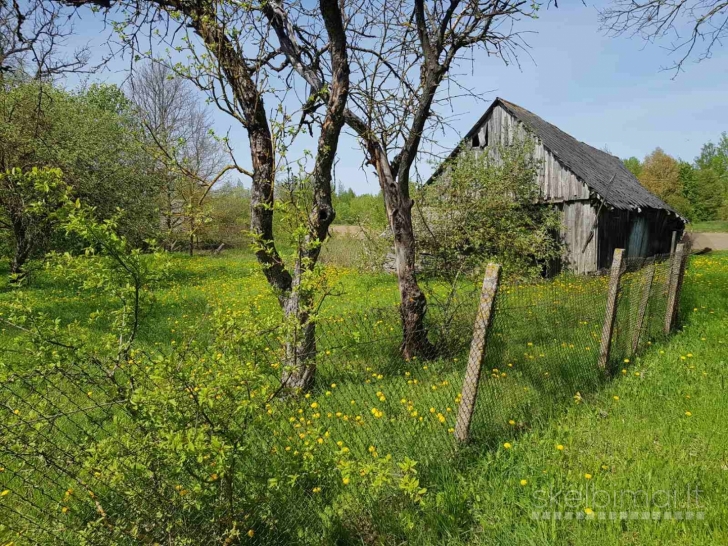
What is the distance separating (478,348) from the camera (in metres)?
3.43

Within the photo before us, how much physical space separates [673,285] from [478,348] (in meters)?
4.93

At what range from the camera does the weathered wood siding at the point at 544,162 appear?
44.7ft

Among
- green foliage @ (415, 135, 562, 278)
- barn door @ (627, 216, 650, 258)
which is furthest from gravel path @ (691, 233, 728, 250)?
green foliage @ (415, 135, 562, 278)

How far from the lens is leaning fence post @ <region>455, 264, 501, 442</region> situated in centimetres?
341

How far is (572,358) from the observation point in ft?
16.8

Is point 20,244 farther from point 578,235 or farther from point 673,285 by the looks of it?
point 578,235

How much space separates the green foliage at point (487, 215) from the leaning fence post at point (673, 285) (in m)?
2.75

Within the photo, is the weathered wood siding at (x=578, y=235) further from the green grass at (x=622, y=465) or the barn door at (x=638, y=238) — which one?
the green grass at (x=622, y=465)

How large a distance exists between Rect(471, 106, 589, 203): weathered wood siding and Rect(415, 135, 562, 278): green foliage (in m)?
0.36

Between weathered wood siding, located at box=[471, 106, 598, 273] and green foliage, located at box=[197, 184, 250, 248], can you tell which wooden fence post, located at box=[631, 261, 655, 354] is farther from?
green foliage, located at box=[197, 184, 250, 248]

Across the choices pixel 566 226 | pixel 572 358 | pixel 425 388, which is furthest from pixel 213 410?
pixel 566 226

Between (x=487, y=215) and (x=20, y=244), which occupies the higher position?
(x=487, y=215)

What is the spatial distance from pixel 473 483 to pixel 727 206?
58.0 meters

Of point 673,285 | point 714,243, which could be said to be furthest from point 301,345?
point 714,243
